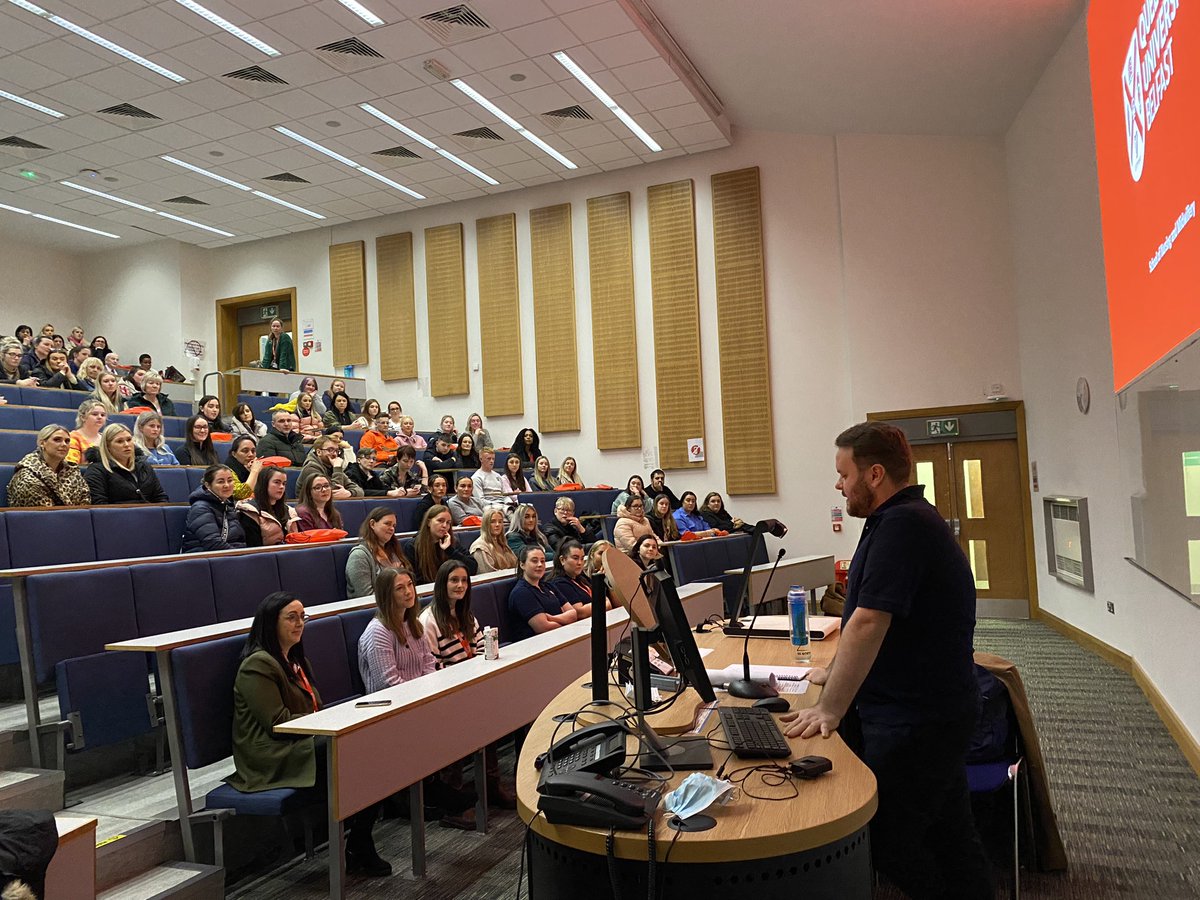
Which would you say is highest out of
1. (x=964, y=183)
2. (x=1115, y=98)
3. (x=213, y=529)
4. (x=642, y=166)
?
(x=642, y=166)

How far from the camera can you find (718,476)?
10031 millimetres

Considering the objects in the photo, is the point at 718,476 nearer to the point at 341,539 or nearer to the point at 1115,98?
the point at 341,539

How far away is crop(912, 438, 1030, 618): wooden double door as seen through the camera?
8.45 metres

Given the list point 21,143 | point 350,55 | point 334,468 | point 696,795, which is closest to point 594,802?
point 696,795

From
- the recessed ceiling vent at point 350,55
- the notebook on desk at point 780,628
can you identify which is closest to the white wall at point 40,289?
the recessed ceiling vent at point 350,55

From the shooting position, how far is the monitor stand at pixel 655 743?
1755 mm

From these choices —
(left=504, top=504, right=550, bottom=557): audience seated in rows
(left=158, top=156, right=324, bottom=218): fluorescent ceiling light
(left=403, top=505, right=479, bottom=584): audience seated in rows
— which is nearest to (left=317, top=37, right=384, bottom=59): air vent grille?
(left=158, top=156, right=324, bottom=218): fluorescent ceiling light

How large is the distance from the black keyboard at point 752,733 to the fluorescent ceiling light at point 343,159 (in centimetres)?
877

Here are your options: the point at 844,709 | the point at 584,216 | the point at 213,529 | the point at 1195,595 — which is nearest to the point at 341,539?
the point at 213,529

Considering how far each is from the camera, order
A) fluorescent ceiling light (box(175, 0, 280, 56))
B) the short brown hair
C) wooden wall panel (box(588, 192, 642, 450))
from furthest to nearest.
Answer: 1. wooden wall panel (box(588, 192, 642, 450))
2. fluorescent ceiling light (box(175, 0, 280, 56))
3. the short brown hair

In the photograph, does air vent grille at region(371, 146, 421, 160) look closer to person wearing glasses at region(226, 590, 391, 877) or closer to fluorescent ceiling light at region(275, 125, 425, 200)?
fluorescent ceiling light at region(275, 125, 425, 200)

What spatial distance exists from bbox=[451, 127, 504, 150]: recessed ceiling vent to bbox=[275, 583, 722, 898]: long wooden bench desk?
7077mm

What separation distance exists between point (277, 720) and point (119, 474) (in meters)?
2.93

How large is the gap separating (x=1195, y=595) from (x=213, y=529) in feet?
15.0
